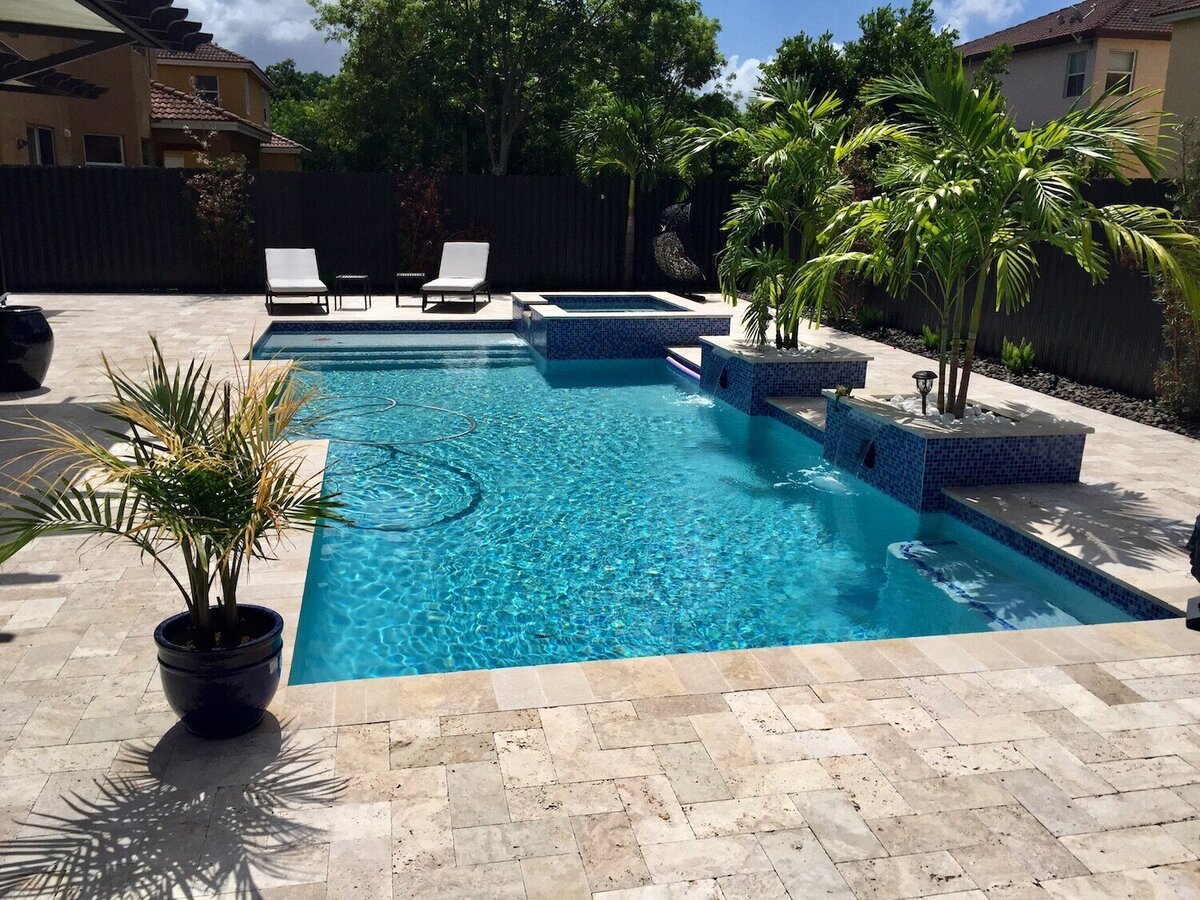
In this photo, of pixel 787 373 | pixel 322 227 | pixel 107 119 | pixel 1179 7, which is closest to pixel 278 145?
pixel 107 119

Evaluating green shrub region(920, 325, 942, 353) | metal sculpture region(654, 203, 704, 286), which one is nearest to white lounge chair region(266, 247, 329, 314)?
metal sculpture region(654, 203, 704, 286)

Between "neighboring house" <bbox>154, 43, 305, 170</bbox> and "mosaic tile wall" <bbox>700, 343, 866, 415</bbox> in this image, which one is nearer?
"mosaic tile wall" <bbox>700, 343, 866, 415</bbox>

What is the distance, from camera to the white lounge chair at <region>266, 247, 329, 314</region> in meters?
13.9

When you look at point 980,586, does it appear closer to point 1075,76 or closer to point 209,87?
point 1075,76

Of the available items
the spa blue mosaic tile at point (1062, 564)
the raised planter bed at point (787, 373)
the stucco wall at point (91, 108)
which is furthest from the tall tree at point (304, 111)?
the spa blue mosaic tile at point (1062, 564)

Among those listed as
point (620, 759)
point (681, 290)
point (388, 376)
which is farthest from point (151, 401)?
point (681, 290)

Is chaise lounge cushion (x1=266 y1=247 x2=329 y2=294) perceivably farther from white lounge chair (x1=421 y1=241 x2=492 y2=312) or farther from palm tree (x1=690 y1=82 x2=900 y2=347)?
palm tree (x1=690 y1=82 x2=900 y2=347)

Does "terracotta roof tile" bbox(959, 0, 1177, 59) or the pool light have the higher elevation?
"terracotta roof tile" bbox(959, 0, 1177, 59)

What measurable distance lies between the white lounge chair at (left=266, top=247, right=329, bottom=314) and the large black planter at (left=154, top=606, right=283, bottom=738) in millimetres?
11169

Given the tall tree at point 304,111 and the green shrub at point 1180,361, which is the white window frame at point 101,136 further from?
the green shrub at point 1180,361

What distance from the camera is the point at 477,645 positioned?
16.1 feet

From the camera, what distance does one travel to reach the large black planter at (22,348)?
823cm

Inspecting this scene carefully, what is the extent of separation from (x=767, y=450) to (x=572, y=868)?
603 cm

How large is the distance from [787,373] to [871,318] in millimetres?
4770
